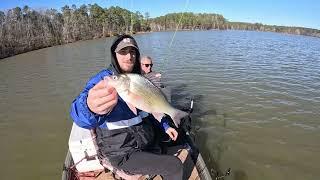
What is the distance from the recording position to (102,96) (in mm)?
3037

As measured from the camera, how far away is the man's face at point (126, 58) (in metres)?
4.35

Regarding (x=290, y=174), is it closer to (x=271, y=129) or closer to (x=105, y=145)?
(x=271, y=129)

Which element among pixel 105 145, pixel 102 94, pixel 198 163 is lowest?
pixel 198 163

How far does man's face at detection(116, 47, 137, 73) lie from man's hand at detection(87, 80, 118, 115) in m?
1.27

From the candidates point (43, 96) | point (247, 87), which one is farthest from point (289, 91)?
point (43, 96)

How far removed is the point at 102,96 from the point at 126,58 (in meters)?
1.44

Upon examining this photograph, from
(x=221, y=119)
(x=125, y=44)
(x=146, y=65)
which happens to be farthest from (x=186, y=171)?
(x=221, y=119)

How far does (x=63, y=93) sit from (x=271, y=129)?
372 inches

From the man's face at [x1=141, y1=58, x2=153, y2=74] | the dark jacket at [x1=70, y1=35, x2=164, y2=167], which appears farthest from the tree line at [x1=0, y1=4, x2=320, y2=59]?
the dark jacket at [x1=70, y1=35, x2=164, y2=167]

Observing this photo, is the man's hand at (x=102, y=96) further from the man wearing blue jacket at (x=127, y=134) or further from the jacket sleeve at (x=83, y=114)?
the man wearing blue jacket at (x=127, y=134)

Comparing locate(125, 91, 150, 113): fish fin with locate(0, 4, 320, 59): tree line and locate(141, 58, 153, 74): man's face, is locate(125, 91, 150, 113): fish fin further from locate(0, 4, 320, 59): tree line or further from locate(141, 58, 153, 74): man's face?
locate(0, 4, 320, 59): tree line

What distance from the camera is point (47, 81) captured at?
17.9 m

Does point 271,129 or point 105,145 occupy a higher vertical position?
point 105,145

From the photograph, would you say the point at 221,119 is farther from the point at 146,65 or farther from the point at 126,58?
the point at 126,58
